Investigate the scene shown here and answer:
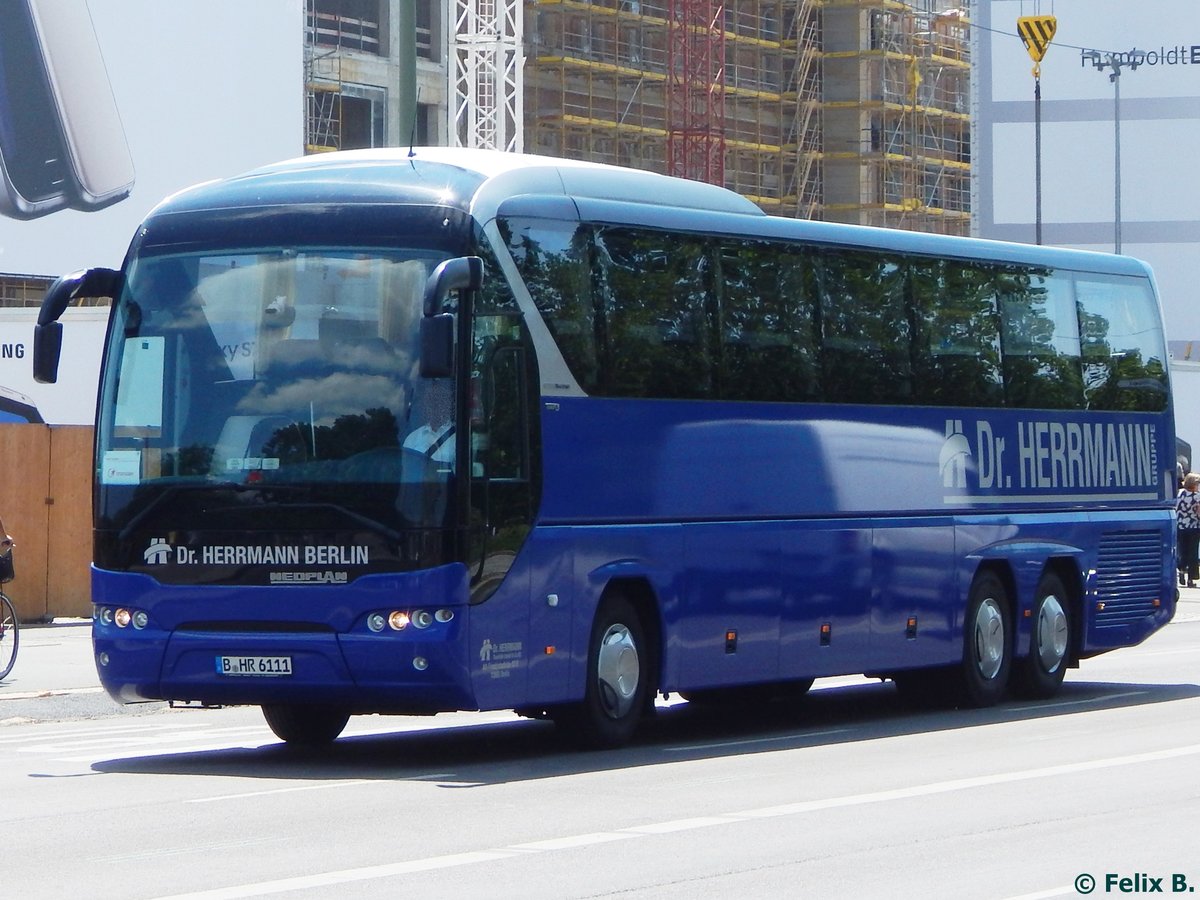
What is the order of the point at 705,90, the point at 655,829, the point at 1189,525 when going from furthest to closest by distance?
the point at 705,90 < the point at 1189,525 < the point at 655,829

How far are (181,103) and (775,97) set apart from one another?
28.4 metres

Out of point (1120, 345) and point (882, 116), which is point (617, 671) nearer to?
point (1120, 345)

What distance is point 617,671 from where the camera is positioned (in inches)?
570

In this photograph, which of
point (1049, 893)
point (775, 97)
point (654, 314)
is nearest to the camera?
point (1049, 893)

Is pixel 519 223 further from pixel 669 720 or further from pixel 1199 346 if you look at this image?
pixel 1199 346

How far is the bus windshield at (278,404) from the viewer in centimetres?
1322

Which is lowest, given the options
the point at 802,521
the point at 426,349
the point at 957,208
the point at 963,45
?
the point at 802,521

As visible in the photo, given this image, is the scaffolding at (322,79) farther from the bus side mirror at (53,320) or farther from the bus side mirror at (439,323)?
the bus side mirror at (439,323)

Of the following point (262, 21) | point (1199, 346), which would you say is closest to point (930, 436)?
point (262, 21)

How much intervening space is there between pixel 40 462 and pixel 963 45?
55.2 metres

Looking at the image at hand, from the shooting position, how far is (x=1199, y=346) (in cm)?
8669

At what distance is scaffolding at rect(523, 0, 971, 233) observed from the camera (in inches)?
2488

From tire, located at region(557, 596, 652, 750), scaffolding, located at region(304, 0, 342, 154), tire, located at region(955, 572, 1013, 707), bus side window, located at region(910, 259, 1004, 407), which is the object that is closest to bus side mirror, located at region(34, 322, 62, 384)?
tire, located at region(557, 596, 652, 750)

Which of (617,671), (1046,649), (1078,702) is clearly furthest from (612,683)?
(1046,649)
